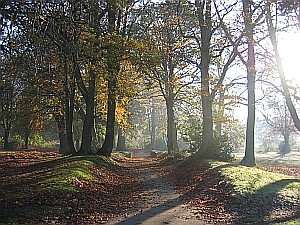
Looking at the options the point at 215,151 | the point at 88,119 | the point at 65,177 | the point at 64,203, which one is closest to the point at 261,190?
the point at 64,203

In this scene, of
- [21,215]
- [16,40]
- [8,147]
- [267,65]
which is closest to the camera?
[21,215]

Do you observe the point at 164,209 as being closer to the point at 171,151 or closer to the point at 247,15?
the point at 247,15

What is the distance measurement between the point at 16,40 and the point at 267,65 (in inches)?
518

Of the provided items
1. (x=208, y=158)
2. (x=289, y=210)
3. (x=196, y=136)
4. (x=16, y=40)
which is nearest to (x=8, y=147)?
(x=196, y=136)

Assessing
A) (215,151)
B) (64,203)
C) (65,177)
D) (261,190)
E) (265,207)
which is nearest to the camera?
(265,207)

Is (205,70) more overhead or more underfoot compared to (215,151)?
more overhead

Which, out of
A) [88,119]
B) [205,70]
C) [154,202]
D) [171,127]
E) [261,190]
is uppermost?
[205,70]

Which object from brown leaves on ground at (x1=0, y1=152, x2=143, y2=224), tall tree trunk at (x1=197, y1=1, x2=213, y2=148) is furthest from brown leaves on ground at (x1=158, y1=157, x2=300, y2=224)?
tall tree trunk at (x1=197, y1=1, x2=213, y2=148)

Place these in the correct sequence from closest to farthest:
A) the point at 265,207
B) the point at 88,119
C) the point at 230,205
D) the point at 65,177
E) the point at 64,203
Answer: the point at 265,207 < the point at 64,203 < the point at 230,205 < the point at 65,177 < the point at 88,119

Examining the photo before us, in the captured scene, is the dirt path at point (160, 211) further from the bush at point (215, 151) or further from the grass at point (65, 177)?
the bush at point (215, 151)

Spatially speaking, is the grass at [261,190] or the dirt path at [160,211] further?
the grass at [261,190]

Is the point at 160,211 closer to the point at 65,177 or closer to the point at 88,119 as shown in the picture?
the point at 65,177

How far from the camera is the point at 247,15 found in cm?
1587

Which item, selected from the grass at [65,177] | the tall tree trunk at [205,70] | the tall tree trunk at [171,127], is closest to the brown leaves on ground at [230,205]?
the grass at [65,177]
